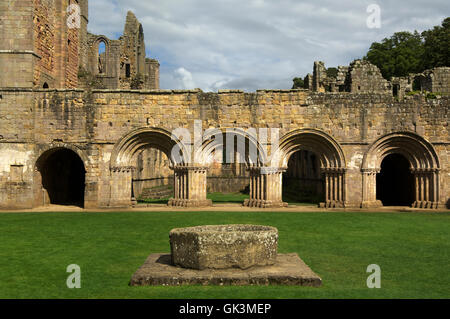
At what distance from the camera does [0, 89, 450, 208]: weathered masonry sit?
17203 millimetres

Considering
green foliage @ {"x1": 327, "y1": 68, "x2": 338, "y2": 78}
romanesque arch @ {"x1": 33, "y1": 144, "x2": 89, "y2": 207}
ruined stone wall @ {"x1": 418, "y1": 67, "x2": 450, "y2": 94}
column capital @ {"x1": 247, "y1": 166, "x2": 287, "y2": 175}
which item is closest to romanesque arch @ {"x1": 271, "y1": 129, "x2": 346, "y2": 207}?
column capital @ {"x1": 247, "y1": 166, "x2": 287, "y2": 175}

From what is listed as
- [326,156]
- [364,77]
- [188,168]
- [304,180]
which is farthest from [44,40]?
[304,180]

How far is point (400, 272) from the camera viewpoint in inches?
275

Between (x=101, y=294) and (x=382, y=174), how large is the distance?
721 inches

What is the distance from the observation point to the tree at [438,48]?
32.6m

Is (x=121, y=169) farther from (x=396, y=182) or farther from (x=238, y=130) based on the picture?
(x=396, y=182)

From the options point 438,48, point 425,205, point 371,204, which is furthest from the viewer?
point 438,48

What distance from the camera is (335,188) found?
17.4 m

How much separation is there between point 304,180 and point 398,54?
18.0 m

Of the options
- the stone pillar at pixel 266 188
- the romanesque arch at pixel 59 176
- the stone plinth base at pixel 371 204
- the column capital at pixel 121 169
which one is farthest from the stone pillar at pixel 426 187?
the romanesque arch at pixel 59 176

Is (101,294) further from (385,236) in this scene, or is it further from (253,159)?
(253,159)

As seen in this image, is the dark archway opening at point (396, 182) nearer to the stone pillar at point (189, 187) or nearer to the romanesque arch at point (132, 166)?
the stone pillar at point (189, 187)

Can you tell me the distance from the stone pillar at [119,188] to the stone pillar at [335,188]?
25.6ft

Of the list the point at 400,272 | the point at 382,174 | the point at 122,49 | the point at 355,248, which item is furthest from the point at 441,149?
→ the point at 122,49
